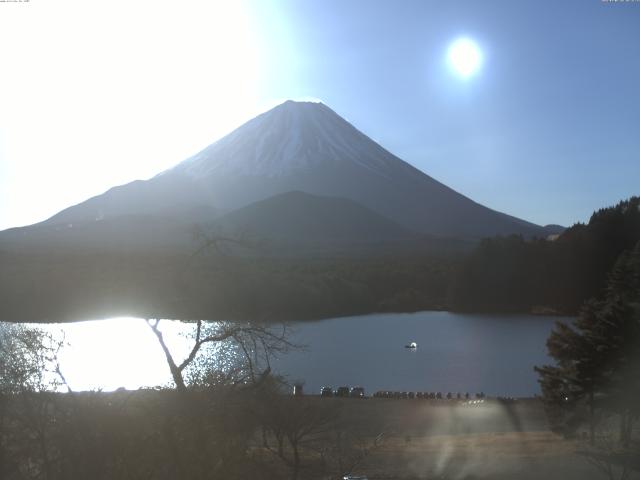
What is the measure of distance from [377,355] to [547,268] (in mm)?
22882

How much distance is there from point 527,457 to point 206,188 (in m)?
76.4

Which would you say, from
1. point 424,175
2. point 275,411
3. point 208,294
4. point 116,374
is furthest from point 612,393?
point 424,175

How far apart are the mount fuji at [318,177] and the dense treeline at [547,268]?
34.5 metres

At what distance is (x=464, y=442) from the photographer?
1155 cm

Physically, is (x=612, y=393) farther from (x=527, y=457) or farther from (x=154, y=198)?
(x=154, y=198)

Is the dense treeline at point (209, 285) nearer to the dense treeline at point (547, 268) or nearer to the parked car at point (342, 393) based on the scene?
the parked car at point (342, 393)

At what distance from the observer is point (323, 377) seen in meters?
21.9

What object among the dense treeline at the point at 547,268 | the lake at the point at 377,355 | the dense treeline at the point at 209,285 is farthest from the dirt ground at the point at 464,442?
the dense treeline at the point at 547,268

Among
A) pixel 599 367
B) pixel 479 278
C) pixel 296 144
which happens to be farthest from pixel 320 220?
pixel 599 367

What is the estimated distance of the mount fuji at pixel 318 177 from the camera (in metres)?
84.7

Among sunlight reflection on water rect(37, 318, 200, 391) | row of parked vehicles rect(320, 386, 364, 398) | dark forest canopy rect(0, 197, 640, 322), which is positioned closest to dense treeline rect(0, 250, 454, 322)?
dark forest canopy rect(0, 197, 640, 322)

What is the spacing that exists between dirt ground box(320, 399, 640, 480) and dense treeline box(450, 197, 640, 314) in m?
29.3

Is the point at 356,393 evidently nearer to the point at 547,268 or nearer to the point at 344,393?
the point at 344,393

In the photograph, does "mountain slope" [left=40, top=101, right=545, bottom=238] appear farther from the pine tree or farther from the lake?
the pine tree
